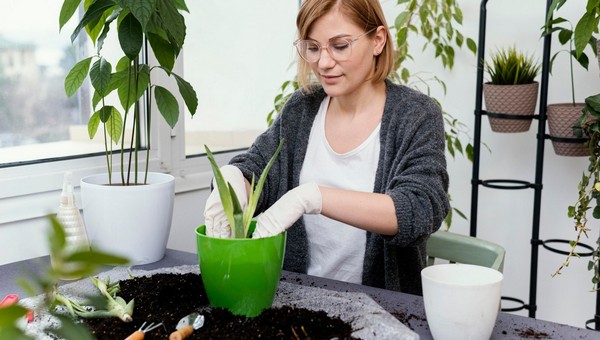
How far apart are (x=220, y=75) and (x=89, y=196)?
3.51 ft

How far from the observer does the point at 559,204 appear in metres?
2.50

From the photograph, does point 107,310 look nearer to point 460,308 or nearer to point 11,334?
point 460,308

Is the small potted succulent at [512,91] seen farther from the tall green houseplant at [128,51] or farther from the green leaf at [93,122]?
the green leaf at [93,122]

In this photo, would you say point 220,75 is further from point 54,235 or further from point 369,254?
point 54,235

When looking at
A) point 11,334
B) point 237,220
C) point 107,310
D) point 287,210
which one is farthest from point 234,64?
point 11,334

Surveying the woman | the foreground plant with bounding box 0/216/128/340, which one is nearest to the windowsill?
the woman

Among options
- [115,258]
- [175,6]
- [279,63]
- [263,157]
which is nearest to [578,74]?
[279,63]

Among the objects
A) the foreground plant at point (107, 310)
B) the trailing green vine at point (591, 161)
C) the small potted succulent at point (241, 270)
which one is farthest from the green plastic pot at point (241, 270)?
the trailing green vine at point (591, 161)

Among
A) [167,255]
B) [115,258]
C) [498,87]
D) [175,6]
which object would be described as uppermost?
[175,6]

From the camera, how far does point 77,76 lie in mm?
1576

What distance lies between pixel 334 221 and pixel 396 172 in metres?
0.25

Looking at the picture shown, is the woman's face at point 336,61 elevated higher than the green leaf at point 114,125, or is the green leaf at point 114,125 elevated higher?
the woman's face at point 336,61

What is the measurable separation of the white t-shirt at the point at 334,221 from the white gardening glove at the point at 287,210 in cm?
37

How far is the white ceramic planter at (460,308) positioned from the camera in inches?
37.4
